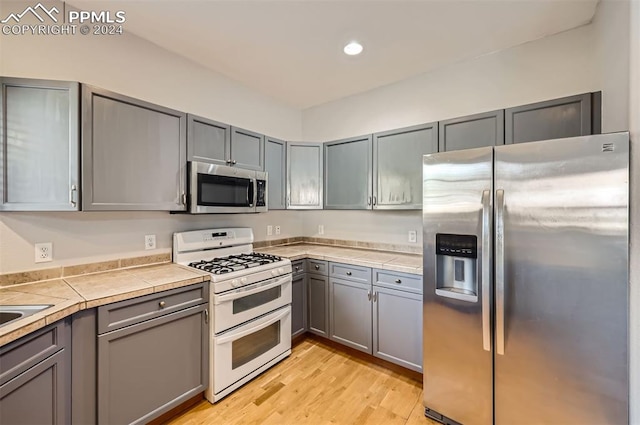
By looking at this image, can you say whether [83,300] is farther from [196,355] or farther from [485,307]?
[485,307]

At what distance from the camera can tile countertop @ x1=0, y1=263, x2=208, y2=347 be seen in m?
1.16

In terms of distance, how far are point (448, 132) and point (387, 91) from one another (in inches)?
37.3

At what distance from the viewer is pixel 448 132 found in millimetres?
2295

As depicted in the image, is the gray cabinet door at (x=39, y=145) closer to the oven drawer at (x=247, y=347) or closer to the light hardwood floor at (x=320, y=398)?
the oven drawer at (x=247, y=347)

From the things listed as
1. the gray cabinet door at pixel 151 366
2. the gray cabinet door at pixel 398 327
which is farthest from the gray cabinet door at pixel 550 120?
the gray cabinet door at pixel 151 366

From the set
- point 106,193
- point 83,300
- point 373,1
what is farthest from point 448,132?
point 83,300

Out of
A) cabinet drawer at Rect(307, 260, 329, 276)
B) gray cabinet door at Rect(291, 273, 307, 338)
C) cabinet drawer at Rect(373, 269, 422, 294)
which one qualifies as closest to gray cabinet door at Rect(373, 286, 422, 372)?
cabinet drawer at Rect(373, 269, 422, 294)

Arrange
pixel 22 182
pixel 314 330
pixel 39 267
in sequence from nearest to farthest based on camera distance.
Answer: pixel 22 182, pixel 39 267, pixel 314 330

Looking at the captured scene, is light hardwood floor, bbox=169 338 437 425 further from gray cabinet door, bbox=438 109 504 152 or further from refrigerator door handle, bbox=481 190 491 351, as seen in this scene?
gray cabinet door, bbox=438 109 504 152

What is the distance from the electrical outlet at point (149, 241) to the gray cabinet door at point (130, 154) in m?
0.38

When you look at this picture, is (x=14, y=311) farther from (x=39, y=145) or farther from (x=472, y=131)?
(x=472, y=131)

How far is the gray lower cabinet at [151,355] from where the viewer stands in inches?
58.8

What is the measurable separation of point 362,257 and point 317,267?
0.48 metres

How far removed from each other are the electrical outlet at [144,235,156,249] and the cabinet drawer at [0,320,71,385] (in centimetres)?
91
